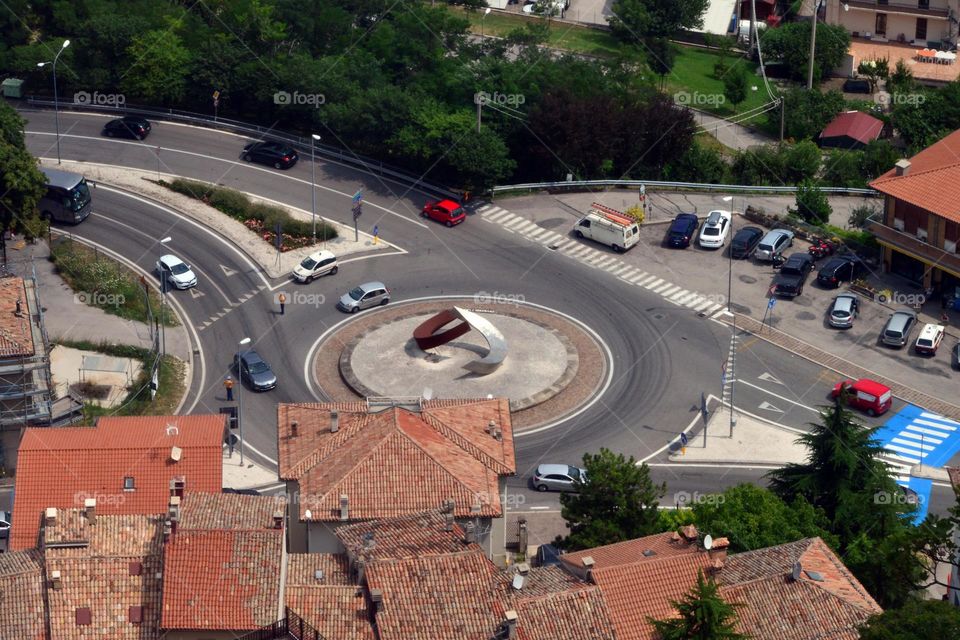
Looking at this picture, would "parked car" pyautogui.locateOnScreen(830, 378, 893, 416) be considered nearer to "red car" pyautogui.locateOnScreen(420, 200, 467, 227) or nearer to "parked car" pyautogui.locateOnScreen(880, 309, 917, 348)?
"parked car" pyautogui.locateOnScreen(880, 309, 917, 348)

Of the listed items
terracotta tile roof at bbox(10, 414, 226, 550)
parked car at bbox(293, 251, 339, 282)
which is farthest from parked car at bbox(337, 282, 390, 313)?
terracotta tile roof at bbox(10, 414, 226, 550)

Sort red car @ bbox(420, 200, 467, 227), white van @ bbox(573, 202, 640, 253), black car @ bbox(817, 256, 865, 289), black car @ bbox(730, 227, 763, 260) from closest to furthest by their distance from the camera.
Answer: black car @ bbox(817, 256, 865, 289)
black car @ bbox(730, 227, 763, 260)
white van @ bbox(573, 202, 640, 253)
red car @ bbox(420, 200, 467, 227)

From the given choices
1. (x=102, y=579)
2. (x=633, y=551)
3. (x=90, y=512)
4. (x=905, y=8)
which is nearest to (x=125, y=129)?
(x=90, y=512)

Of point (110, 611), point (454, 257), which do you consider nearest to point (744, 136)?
point (454, 257)

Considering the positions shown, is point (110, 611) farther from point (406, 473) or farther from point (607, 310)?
point (607, 310)

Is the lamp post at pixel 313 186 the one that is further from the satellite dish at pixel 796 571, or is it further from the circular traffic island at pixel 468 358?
the satellite dish at pixel 796 571

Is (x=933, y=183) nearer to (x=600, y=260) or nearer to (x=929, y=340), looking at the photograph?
(x=929, y=340)
